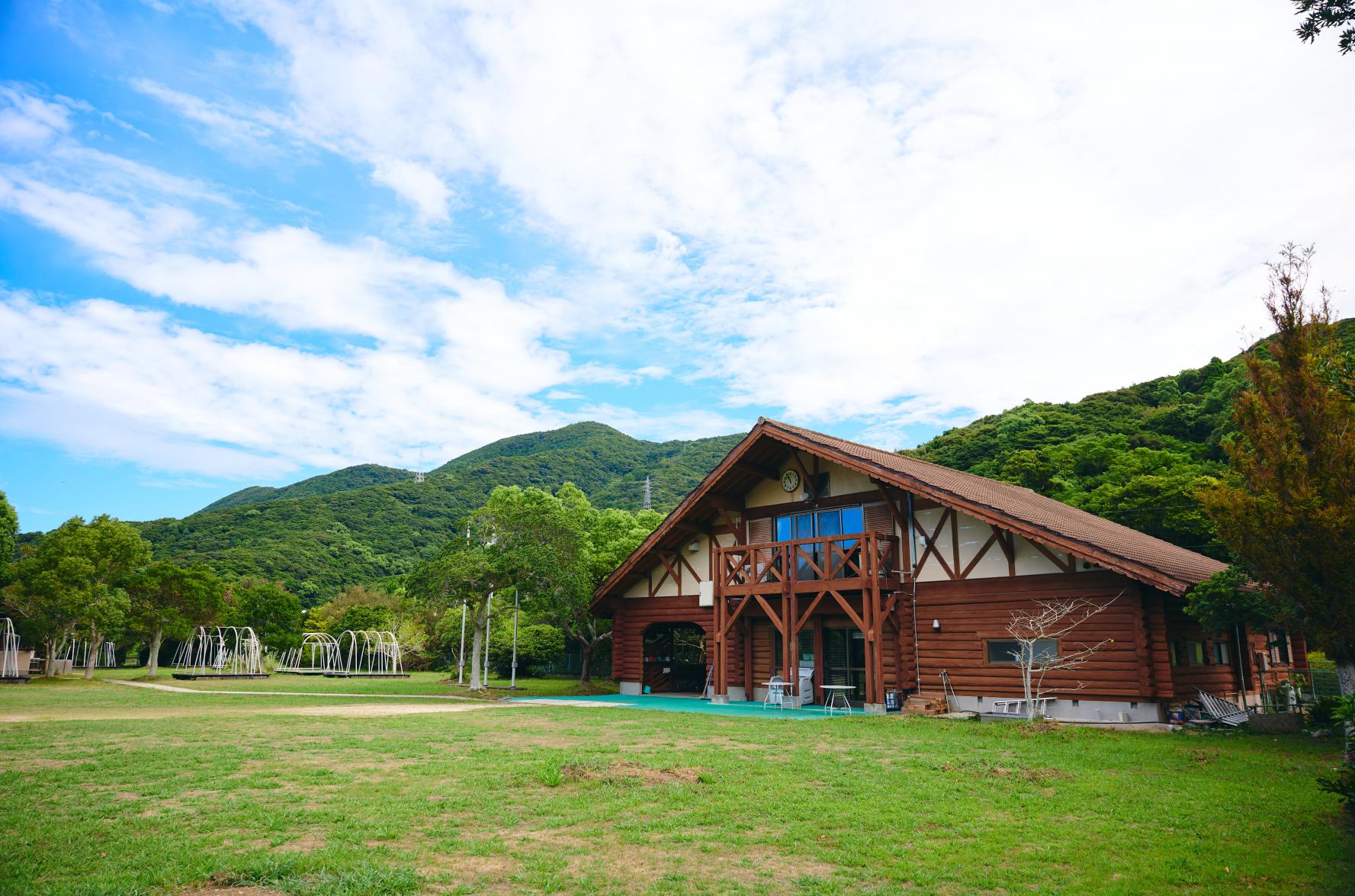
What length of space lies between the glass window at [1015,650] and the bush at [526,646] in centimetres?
2019

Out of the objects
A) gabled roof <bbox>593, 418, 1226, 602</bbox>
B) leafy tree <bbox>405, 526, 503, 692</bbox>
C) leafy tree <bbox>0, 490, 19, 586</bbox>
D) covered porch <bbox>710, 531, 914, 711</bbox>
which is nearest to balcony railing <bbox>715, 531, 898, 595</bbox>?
covered porch <bbox>710, 531, 914, 711</bbox>

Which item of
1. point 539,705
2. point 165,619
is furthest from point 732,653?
point 165,619

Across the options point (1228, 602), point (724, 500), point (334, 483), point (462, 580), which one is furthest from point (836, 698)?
point (334, 483)

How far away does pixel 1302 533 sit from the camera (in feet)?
32.9

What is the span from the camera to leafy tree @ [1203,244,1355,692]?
32.3 feet

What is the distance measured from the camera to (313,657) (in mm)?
41219

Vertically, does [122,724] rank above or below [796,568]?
below

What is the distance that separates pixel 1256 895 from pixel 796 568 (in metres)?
15.6

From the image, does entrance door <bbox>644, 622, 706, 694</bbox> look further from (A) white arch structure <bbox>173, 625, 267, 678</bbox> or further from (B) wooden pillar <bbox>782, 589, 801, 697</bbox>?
(A) white arch structure <bbox>173, 625, 267, 678</bbox>

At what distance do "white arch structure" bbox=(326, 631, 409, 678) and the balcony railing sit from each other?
23.1 metres

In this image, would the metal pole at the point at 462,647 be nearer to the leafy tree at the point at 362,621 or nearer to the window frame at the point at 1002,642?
the leafy tree at the point at 362,621

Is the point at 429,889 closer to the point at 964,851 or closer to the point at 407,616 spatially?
the point at 964,851

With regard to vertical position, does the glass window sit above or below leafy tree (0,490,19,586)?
below

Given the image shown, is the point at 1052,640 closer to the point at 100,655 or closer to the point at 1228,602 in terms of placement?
the point at 1228,602
